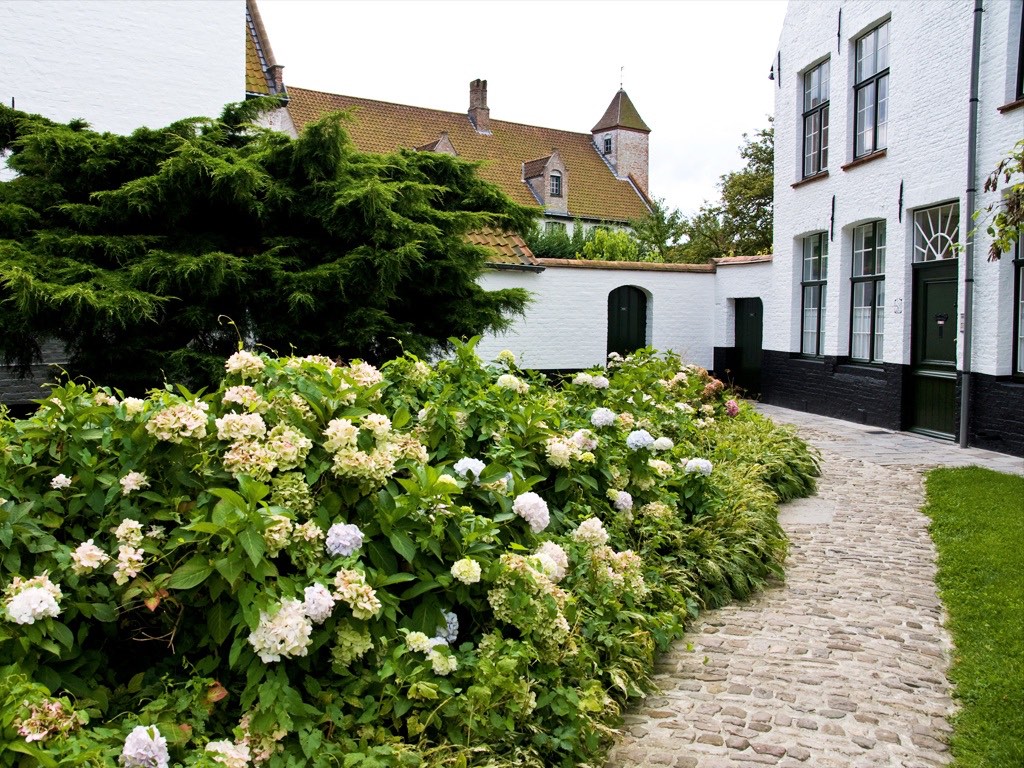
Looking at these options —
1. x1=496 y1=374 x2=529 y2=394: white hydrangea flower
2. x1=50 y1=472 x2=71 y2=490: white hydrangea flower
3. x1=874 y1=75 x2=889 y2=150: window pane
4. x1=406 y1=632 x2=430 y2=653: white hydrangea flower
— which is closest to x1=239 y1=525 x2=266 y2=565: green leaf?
x1=406 y1=632 x2=430 y2=653: white hydrangea flower

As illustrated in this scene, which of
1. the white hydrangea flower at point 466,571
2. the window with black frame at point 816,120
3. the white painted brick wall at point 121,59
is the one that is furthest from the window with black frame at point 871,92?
the white hydrangea flower at point 466,571

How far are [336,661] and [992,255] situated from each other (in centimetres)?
793

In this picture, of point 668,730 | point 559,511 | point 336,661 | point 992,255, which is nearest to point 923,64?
point 992,255

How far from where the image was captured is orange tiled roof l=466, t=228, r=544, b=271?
14.3 m

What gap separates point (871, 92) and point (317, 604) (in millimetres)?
12827

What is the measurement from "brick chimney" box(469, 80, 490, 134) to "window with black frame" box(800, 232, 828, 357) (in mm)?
28139

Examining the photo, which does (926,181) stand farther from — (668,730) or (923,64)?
(668,730)

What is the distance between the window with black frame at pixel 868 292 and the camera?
1270 centimetres

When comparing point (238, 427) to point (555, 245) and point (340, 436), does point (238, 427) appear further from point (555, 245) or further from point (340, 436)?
point (555, 245)

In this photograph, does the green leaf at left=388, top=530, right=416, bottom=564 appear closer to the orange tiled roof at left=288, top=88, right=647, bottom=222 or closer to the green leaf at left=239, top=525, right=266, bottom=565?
the green leaf at left=239, top=525, right=266, bottom=565

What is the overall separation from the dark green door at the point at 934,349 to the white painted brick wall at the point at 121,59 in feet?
33.5

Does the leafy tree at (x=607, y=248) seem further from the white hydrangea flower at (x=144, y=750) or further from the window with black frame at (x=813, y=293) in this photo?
the white hydrangea flower at (x=144, y=750)

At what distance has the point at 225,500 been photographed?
9.49ft

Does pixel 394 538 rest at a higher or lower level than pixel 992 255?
lower
